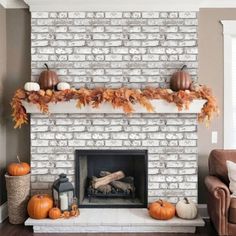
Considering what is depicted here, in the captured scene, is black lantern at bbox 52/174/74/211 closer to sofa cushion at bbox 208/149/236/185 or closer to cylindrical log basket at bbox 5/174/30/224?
cylindrical log basket at bbox 5/174/30/224

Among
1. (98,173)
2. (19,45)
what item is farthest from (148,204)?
(19,45)

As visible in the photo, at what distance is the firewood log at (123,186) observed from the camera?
12.2ft

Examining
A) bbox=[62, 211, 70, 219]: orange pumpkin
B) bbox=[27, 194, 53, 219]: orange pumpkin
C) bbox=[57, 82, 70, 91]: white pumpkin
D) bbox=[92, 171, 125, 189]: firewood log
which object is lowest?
bbox=[62, 211, 70, 219]: orange pumpkin

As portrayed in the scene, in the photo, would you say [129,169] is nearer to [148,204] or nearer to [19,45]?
[148,204]

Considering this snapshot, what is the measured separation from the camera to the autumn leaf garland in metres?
3.29

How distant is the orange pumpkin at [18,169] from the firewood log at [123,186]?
3.50 ft

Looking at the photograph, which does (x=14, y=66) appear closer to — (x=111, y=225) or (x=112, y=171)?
(x=112, y=171)

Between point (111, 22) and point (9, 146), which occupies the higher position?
point (111, 22)

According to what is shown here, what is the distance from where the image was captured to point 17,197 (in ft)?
11.1

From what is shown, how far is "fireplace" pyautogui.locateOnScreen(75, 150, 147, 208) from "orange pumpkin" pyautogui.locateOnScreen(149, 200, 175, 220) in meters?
0.28

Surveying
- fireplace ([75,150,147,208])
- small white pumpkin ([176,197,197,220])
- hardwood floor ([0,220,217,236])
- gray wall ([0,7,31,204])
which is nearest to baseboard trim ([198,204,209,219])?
hardwood floor ([0,220,217,236])

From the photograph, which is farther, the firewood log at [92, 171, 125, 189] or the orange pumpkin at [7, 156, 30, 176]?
the firewood log at [92, 171, 125, 189]

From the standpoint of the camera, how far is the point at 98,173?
389cm

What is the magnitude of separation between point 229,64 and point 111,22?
156cm
